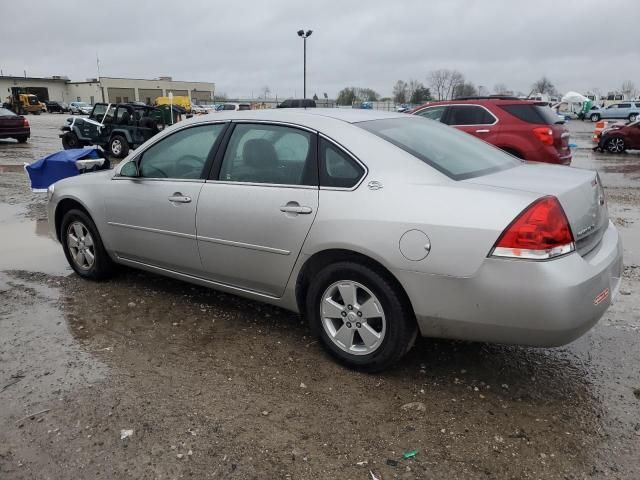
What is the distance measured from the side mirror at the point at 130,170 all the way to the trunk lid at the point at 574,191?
2659 mm

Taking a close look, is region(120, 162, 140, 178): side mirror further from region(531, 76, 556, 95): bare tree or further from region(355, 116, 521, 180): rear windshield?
region(531, 76, 556, 95): bare tree

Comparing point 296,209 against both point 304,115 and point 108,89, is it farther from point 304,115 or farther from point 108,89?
point 108,89

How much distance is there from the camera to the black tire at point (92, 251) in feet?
15.6

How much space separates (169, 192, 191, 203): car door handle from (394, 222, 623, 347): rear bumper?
1767 mm

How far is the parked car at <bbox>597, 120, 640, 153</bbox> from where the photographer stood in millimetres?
17547

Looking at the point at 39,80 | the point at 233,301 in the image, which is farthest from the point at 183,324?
the point at 39,80

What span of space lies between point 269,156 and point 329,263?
2.99 ft

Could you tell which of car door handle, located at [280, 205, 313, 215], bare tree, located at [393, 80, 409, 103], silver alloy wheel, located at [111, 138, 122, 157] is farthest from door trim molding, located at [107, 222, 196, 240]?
bare tree, located at [393, 80, 409, 103]

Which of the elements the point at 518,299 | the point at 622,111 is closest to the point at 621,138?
the point at 518,299

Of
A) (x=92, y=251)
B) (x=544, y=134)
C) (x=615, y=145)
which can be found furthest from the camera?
(x=615, y=145)

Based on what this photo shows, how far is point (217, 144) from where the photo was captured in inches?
154

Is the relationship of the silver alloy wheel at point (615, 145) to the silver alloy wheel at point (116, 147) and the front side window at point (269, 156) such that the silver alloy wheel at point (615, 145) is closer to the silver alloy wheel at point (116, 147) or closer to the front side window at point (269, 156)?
the silver alloy wheel at point (116, 147)

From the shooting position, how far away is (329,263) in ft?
10.6

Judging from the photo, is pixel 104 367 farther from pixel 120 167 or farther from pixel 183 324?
pixel 120 167
